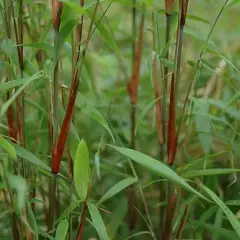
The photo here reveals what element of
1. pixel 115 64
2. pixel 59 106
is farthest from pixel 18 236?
pixel 115 64

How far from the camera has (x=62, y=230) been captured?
68 cm

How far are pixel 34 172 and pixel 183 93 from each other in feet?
2.40

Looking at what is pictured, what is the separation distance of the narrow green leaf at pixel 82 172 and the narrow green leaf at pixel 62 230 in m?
0.04

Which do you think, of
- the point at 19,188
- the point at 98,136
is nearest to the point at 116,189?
the point at 19,188

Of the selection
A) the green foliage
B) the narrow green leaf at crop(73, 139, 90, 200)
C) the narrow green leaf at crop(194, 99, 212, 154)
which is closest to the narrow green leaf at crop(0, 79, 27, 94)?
the green foliage

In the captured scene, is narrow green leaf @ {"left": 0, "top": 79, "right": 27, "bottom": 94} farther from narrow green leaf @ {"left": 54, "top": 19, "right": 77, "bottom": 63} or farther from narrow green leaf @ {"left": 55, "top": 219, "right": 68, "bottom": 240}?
narrow green leaf @ {"left": 55, "top": 219, "right": 68, "bottom": 240}

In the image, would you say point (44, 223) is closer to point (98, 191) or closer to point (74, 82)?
point (98, 191)

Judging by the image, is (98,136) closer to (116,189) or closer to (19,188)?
(116,189)

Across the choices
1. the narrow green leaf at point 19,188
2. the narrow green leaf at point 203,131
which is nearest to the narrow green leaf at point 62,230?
the narrow green leaf at point 19,188

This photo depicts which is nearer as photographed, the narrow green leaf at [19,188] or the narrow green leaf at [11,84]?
the narrow green leaf at [19,188]

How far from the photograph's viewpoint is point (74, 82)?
25.9 inches

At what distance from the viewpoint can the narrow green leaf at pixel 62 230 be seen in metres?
0.67

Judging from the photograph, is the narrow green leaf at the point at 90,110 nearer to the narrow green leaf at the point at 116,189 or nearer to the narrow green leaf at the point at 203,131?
the narrow green leaf at the point at 116,189

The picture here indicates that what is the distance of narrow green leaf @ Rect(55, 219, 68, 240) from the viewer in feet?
2.20
